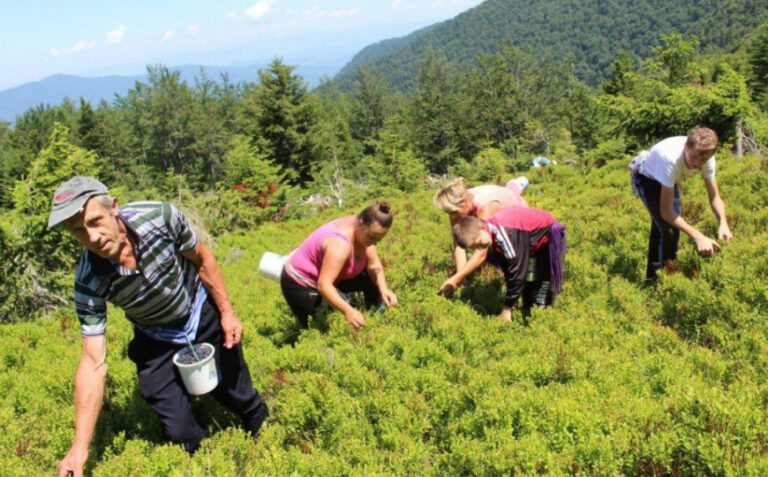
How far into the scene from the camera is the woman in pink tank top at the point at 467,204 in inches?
192

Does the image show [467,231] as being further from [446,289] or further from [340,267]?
[446,289]

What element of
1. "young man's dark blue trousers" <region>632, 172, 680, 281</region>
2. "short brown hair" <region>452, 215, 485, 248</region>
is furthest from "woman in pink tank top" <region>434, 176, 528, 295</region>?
"young man's dark blue trousers" <region>632, 172, 680, 281</region>

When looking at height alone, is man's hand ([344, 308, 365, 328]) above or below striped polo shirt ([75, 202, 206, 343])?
below

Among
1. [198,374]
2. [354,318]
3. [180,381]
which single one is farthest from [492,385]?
[180,381]

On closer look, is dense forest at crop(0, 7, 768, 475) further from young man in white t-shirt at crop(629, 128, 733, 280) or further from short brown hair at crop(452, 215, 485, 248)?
short brown hair at crop(452, 215, 485, 248)

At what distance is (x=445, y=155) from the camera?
173ft

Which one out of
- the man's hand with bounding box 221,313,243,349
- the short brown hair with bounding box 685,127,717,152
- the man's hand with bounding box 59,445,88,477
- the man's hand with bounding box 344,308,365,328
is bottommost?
the man's hand with bounding box 344,308,365,328

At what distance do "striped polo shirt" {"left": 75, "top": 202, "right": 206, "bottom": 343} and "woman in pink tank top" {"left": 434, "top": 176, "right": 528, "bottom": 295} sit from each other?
9.13 ft

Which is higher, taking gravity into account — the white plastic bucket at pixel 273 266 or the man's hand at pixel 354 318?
the white plastic bucket at pixel 273 266

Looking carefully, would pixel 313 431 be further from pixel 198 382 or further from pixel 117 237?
pixel 117 237

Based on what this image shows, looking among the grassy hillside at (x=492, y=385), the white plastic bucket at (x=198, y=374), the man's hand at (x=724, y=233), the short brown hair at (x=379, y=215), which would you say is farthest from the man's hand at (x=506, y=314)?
the white plastic bucket at (x=198, y=374)

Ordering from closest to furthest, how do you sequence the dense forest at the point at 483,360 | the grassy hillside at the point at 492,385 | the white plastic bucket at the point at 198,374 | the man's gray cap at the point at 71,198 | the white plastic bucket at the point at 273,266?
the man's gray cap at the point at 71,198 < the grassy hillside at the point at 492,385 < the dense forest at the point at 483,360 < the white plastic bucket at the point at 198,374 < the white plastic bucket at the point at 273,266

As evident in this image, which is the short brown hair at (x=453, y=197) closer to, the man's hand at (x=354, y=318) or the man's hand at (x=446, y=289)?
the man's hand at (x=446, y=289)

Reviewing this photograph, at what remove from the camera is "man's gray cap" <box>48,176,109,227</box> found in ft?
7.86
